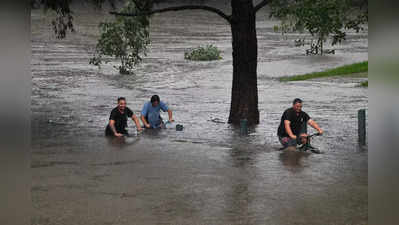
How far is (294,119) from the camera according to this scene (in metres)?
12.4

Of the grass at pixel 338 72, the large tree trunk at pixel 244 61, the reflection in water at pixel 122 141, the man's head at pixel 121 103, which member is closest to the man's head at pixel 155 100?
the reflection in water at pixel 122 141

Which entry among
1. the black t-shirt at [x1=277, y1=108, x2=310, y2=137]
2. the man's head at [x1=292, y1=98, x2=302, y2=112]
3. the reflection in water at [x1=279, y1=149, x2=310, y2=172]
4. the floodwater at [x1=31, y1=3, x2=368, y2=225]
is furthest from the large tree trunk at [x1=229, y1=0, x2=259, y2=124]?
the man's head at [x1=292, y1=98, x2=302, y2=112]

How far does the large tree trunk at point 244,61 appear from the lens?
17062 mm

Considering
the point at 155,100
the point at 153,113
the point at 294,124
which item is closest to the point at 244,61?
the point at 153,113

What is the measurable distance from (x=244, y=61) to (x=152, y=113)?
337 centimetres

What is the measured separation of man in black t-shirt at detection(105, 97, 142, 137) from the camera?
537 inches

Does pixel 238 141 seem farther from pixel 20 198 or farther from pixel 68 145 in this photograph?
pixel 20 198

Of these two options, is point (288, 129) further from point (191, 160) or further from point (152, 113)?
point (152, 113)

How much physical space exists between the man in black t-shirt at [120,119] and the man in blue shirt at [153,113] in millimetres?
703

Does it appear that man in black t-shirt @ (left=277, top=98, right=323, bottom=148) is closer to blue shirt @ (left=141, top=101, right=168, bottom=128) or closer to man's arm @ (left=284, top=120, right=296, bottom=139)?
man's arm @ (left=284, top=120, right=296, bottom=139)

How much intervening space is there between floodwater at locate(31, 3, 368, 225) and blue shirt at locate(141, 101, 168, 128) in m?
0.34

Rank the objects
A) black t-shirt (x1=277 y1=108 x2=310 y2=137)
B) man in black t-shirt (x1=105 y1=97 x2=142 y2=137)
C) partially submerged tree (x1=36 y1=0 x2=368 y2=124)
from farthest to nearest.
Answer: partially submerged tree (x1=36 y1=0 x2=368 y2=124) → man in black t-shirt (x1=105 y1=97 x2=142 y2=137) → black t-shirt (x1=277 y1=108 x2=310 y2=137)

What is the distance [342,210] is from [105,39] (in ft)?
76.1

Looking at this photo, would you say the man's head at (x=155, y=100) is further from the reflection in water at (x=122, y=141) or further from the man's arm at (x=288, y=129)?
the man's arm at (x=288, y=129)
